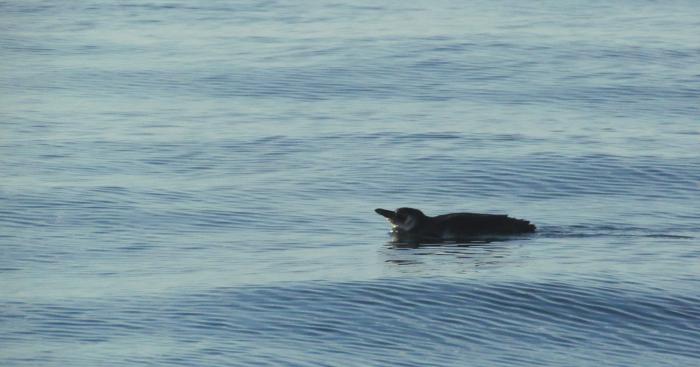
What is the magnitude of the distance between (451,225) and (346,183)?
6.71 meters

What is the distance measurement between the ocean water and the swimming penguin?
1.52ft

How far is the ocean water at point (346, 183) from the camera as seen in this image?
22.7 m

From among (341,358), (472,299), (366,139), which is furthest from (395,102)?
(341,358)

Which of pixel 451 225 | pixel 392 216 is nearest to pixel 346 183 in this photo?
pixel 392 216

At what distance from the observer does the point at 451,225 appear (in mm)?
28906

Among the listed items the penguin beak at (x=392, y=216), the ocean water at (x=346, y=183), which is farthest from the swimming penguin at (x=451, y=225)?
the ocean water at (x=346, y=183)

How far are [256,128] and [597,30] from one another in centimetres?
2153

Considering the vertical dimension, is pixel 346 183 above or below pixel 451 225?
below

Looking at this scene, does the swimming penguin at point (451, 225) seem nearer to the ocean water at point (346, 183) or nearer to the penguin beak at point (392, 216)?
the penguin beak at point (392, 216)

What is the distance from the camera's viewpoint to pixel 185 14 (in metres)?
67.6

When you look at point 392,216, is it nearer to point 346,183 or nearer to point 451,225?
point 451,225

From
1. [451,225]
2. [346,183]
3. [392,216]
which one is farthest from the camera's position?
[346,183]

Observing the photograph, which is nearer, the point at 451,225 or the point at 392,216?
the point at 451,225

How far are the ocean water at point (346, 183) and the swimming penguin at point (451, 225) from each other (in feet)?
1.52
